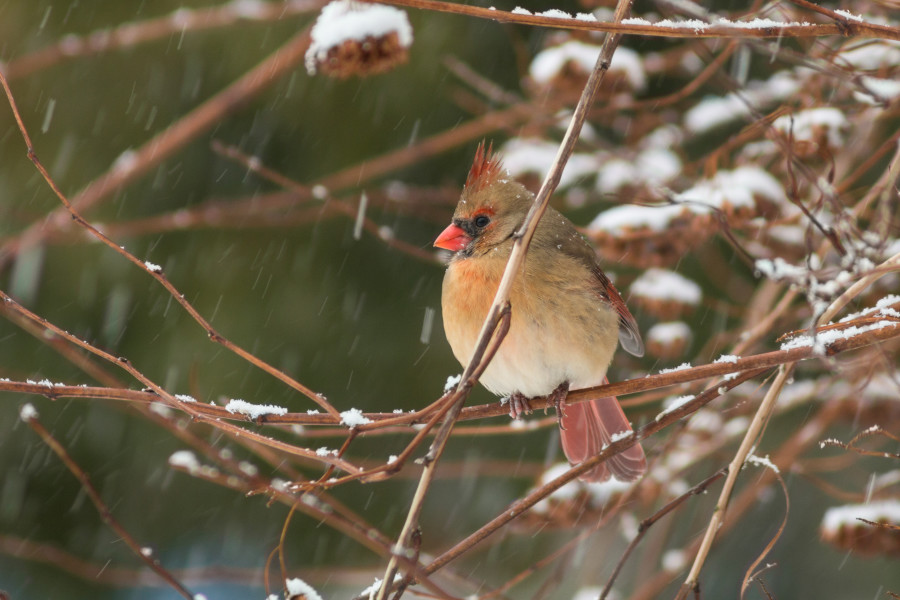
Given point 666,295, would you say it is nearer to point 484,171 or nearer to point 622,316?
point 622,316

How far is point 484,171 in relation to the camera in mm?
2451

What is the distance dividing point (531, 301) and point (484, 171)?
39 cm

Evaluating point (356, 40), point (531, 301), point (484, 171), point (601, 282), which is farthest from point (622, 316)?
point (356, 40)

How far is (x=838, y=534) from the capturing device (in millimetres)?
2441

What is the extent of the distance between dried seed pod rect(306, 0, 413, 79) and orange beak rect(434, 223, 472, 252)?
53 cm

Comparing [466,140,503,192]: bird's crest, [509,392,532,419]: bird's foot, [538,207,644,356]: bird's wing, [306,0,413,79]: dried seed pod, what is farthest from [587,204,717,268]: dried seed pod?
[306,0,413,79]: dried seed pod

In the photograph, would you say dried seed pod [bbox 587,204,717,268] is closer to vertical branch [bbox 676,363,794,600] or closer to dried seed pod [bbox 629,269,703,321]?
dried seed pod [bbox 629,269,703,321]

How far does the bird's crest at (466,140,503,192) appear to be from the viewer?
2.41 meters

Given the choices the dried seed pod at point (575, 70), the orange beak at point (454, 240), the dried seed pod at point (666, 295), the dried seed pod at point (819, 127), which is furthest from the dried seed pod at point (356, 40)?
the dried seed pod at point (666, 295)

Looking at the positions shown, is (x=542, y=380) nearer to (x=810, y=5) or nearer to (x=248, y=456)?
(x=810, y=5)

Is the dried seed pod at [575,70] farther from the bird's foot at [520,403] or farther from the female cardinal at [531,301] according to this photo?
the bird's foot at [520,403]

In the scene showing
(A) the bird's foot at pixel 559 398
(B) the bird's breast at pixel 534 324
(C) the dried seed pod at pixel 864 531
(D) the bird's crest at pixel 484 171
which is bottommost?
(C) the dried seed pod at pixel 864 531

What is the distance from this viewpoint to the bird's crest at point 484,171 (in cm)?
241

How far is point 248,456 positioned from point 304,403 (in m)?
0.37
